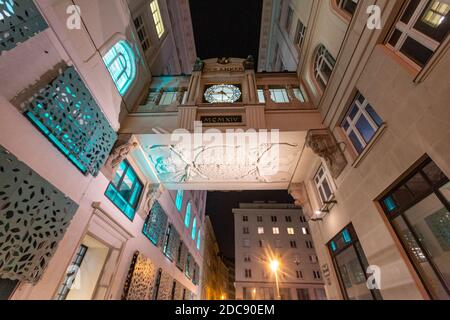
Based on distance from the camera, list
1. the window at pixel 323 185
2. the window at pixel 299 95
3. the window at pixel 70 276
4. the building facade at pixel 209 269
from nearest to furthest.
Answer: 1. the window at pixel 70 276
2. the window at pixel 323 185
3. the window at pixel 299 95
4. the building facade at pixel 209 269

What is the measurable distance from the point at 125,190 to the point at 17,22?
617 centimetres

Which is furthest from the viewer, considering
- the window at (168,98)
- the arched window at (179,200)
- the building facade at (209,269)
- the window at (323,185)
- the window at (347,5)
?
the building facade at (209,269)

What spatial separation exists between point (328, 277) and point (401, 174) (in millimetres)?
5648

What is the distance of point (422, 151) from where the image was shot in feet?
13.6

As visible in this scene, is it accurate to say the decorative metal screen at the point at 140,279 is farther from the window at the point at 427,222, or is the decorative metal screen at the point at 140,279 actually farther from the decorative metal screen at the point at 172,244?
the window at the point at 427,222

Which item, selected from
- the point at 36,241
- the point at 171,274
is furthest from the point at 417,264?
the point at 171,274

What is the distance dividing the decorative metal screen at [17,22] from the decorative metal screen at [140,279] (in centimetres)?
791

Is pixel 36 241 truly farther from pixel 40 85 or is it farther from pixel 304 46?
pixel 304 46

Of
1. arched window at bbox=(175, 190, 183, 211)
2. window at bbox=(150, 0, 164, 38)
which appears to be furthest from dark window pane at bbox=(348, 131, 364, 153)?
arched window at bbox=(175, 190, 183, 211)

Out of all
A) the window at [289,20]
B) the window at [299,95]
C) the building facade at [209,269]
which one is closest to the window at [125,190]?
the window at [299,95]

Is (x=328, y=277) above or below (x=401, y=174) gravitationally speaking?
below

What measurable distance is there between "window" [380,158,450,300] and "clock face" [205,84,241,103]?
24.2ft

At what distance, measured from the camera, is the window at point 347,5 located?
22.4ft

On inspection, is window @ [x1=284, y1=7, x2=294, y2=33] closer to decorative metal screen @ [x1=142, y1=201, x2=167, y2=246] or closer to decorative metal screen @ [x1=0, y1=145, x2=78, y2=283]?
decorative metal screen @ [x1=142, y1=201, x2=167, y2=246]
